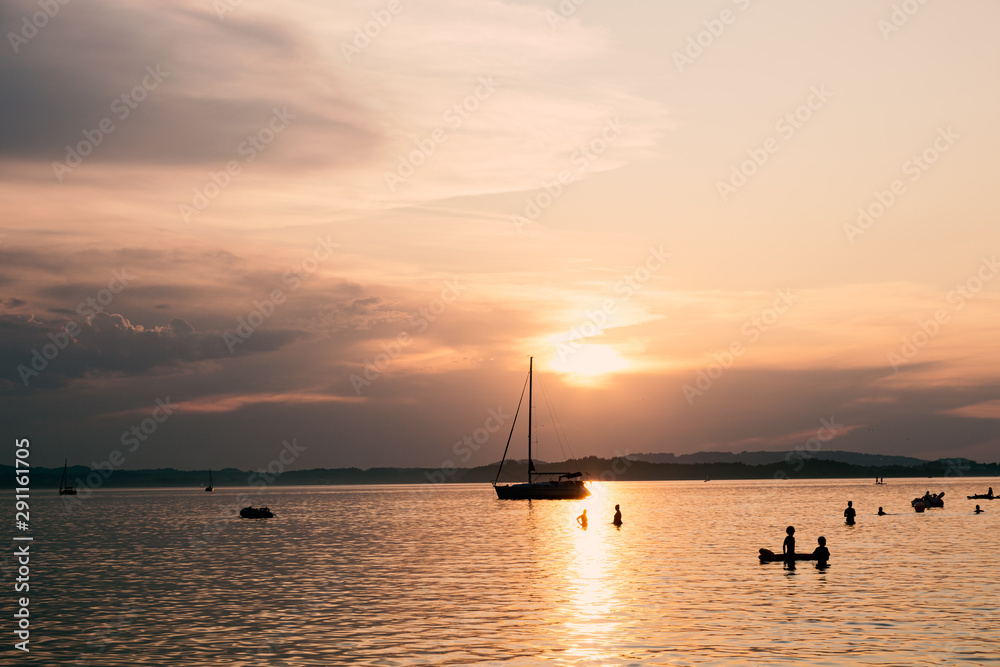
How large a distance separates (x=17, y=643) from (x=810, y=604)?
108 ft

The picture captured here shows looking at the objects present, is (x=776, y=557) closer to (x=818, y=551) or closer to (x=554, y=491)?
(x=818, y=551)

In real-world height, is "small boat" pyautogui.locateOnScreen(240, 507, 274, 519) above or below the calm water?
below

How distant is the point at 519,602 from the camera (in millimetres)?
44781

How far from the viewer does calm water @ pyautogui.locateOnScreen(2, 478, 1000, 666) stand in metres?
32.7

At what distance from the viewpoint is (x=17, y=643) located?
1406 inches

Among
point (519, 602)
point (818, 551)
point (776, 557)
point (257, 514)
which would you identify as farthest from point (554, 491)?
point (519, 602)

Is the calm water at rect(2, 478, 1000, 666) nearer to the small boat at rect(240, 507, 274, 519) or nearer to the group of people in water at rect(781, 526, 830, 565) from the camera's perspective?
the group of people in water at rect(781, 526, 830, 565)

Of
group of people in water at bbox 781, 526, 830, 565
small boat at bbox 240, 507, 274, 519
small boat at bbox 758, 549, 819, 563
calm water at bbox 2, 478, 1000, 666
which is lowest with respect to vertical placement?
small boat at bbox 240, 507, 274, 519

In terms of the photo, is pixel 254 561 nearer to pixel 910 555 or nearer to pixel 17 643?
pixel 17 643

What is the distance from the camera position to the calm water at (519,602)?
32.7 m

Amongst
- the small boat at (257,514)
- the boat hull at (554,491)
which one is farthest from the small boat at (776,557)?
the boat hull at (554,491)

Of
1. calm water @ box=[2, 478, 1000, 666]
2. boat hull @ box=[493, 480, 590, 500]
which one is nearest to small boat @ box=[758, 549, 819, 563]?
calm water @ box=[2, 478, 1000, 666]

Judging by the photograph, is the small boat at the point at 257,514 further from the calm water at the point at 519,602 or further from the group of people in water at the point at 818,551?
the group of people in water at the point at 818,551

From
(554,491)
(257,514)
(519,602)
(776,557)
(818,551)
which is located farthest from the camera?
(554,491)
